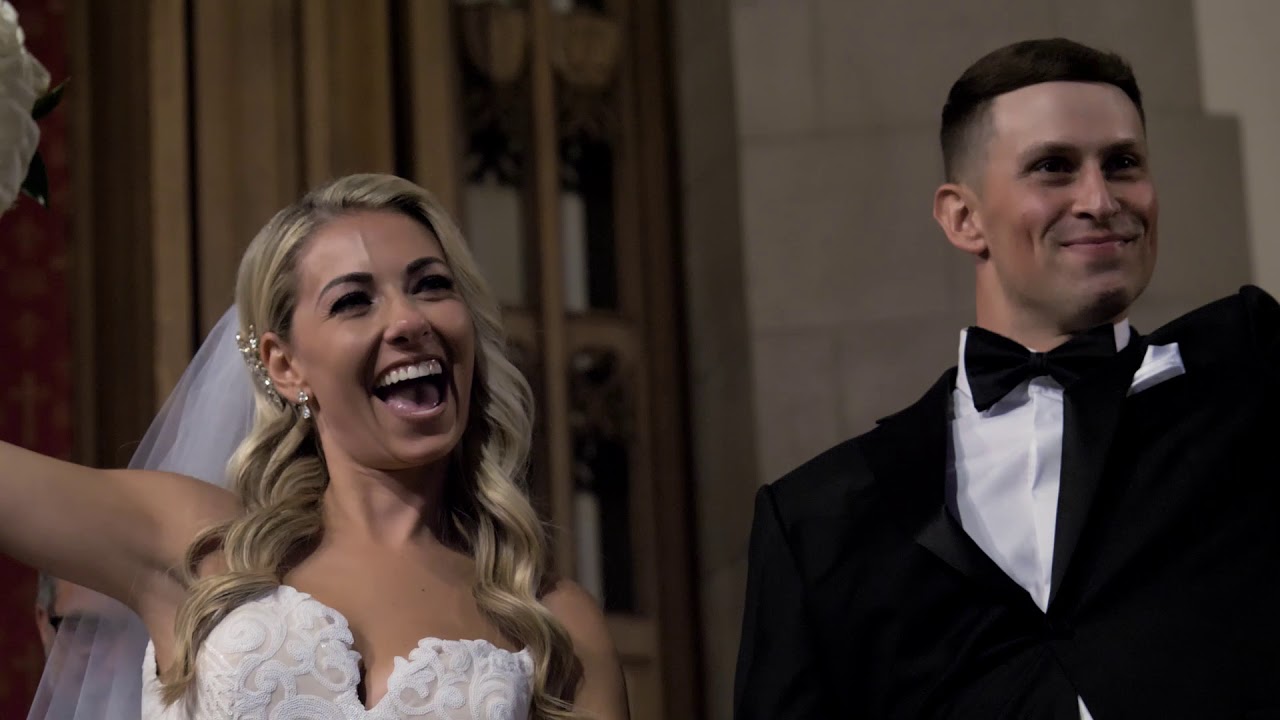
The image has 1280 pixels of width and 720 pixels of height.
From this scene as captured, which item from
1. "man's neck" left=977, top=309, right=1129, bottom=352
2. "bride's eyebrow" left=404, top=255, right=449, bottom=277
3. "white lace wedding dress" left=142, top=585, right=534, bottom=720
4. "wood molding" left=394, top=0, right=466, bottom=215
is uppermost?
"wood molding" left=394, top=0, right=466, bottom=215

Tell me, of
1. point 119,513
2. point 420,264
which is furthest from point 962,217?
point 119,513

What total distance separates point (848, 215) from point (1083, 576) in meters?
1.96

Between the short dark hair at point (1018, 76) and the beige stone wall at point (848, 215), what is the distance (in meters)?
1.34

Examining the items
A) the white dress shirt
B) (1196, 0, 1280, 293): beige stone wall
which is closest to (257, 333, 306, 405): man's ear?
the white dress shirt

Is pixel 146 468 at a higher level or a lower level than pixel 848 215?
lower

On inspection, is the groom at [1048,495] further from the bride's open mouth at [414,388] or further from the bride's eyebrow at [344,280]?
the bride's eyebrow at [344,280]

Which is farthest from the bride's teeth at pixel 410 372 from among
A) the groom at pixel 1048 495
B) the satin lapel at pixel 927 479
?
the satin lapel at pixel 927 479

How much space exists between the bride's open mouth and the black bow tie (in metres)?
0.78

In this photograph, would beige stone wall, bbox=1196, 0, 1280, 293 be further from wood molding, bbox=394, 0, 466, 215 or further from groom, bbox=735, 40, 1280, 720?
wood molding, bbox=394, 0, 466, 215

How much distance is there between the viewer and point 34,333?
13.9ft

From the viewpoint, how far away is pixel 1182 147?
4.34 metres

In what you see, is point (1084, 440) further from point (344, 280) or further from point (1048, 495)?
point (344, 280)

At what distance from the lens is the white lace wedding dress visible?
2.65 meters

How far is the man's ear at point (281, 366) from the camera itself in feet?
9.71
